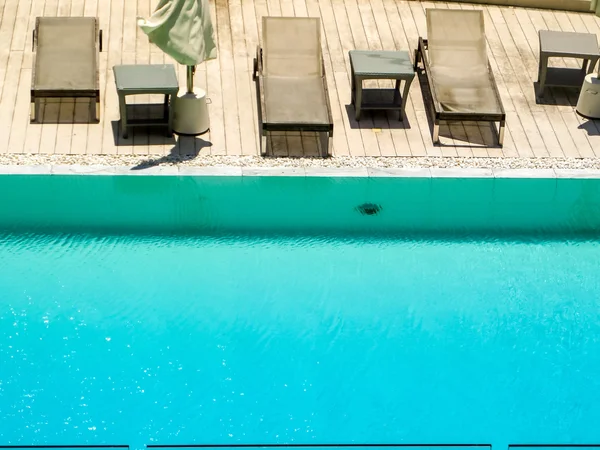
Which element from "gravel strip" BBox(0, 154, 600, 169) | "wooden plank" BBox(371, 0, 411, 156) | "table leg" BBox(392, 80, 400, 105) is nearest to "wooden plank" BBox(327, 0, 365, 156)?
"gravel strip" BBox(0, 154, 600, 169)

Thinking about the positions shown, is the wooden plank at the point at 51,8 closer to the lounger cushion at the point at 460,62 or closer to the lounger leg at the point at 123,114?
the lounger leg at the point at 123,114

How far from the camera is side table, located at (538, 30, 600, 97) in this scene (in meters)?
12.8

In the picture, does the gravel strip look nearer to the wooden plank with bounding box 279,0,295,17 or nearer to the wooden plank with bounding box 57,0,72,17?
the wooden plank with bounding box 57,0,72,17

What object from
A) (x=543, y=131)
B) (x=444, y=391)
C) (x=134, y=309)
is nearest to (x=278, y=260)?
(x=134, y=309)

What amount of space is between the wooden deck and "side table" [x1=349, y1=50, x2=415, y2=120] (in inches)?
6.8

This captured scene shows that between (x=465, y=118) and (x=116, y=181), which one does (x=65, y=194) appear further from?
(x=465, y=118)

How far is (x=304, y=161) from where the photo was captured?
11938 mm

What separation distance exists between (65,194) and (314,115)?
262cm

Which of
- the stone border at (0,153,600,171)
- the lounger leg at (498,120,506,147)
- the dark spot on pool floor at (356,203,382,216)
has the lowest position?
the dark spot on pool floor at (356,203,382,216)

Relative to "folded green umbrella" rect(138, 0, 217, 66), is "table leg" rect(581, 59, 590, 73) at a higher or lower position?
higher

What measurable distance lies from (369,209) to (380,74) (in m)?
1.54

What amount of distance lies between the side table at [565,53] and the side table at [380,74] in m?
1.59

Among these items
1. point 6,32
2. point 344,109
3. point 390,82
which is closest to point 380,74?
point 344,109

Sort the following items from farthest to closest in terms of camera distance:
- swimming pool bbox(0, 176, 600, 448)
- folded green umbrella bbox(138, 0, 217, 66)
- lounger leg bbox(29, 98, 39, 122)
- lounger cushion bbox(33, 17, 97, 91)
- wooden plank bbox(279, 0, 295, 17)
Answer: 1. wooden plank bbox(279, 0, 295, 17)
2. lounger leg bbox(29, 98, 39, 122)
3. lounger cushion bbox(33, 17, 97, 91)
4. folded green umbrella bbox(138, 0, 217, 66)
5. swimming pool bbox(0, 176, 600, 448)
